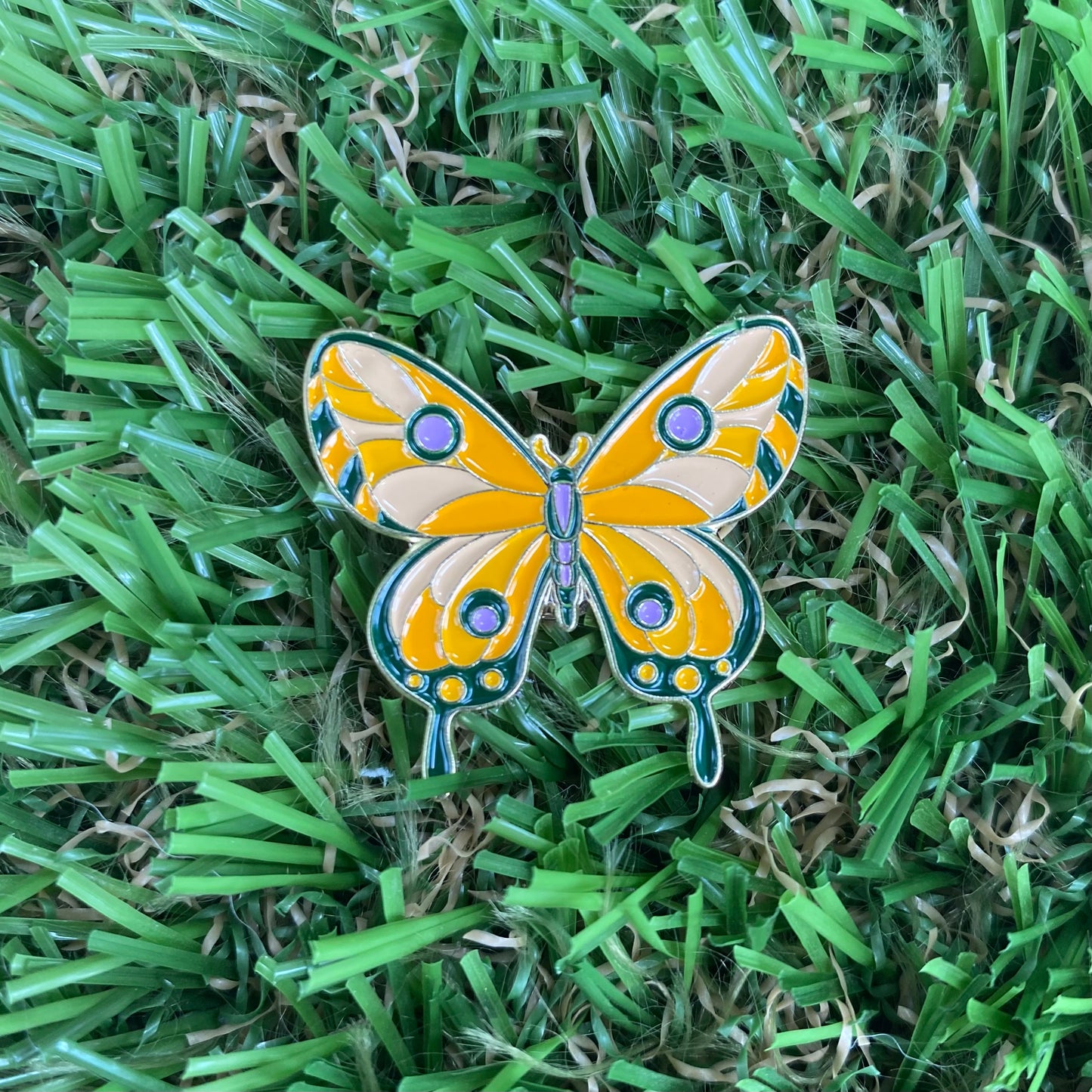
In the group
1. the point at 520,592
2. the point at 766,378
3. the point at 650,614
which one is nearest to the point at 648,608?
the point at 650,614

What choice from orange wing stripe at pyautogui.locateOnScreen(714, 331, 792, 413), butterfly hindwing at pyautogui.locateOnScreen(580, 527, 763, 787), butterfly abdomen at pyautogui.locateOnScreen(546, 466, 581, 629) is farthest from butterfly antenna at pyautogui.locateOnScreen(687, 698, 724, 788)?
orange wing stripe at pyautogui.locateOnScreen(714, 331, 792, 413)

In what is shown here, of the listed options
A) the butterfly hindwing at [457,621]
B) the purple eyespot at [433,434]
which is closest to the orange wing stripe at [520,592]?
the butterfly hindwing at [457,621]

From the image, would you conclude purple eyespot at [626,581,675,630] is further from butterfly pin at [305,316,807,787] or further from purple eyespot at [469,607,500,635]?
purple eyespot at [469,607,500,635]

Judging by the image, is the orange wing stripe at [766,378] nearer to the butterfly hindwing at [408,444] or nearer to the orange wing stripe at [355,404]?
the butterfly hindwing at [408,444]

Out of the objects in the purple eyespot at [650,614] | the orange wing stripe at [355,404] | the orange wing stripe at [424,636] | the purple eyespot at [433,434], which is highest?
the orange wing stripe at [355,404]

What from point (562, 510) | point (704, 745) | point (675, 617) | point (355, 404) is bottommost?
point (704, 745)

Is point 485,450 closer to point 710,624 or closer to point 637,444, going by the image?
point 637,444
